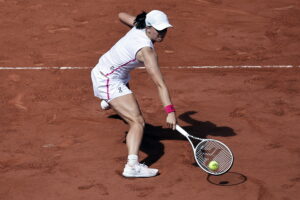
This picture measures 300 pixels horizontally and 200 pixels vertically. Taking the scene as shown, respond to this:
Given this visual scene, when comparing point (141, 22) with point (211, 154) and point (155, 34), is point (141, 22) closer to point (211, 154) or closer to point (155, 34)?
point (155, 34)

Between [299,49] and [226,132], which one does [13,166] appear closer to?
[226,132]

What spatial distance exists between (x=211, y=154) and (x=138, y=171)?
0.95 metres

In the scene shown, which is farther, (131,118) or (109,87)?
(109,87)

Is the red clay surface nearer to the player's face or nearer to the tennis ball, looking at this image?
the tennis ball

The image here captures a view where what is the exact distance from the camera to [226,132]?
10.1 meters

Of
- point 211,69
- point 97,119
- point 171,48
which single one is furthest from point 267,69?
point 97,119

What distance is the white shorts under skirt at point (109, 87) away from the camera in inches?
366

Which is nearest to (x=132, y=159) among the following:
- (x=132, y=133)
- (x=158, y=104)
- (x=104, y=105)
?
(x=132, y=133)

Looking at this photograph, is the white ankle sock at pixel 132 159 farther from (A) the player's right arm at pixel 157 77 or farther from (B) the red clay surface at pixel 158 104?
(A) the player's right arm at pixel 157 77

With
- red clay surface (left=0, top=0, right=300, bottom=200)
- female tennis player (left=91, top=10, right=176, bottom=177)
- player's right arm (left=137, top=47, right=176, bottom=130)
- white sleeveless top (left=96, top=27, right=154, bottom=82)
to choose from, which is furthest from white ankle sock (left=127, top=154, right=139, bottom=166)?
white sleeveless top (left=96, top=27, right=154, bottom=82)

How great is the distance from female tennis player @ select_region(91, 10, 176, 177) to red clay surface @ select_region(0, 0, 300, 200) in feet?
1.40

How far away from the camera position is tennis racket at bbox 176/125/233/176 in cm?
867

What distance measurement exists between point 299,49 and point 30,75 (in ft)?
16.3

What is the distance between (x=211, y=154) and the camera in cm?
895
